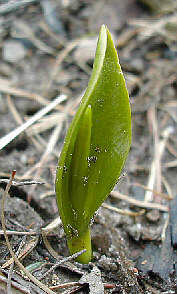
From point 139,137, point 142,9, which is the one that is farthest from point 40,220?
point 142,9

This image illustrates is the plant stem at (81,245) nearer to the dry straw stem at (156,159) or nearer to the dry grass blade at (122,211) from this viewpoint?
the dry grass blade at (122,211)

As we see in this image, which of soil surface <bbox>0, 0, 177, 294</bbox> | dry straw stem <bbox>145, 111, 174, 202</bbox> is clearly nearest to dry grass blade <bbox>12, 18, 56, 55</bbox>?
soil surface <bbox>0, 0, 177, 294</bbox>

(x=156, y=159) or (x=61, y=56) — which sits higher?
(x=61, y=56)

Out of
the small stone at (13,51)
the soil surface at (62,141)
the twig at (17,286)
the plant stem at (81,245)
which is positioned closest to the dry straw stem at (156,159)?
the soil surface at (62,141)

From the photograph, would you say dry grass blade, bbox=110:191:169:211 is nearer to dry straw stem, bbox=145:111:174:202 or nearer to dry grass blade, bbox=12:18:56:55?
dry straw stem, bbox=145:111:174:202

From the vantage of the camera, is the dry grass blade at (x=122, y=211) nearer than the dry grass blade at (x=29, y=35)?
Yes

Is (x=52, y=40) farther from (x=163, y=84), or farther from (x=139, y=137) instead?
(x=139, y=137)

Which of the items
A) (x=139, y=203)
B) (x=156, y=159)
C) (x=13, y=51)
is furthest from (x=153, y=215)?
(x=13, y=51)

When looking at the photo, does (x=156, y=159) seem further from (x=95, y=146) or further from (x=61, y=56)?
(x=61, y=56)
